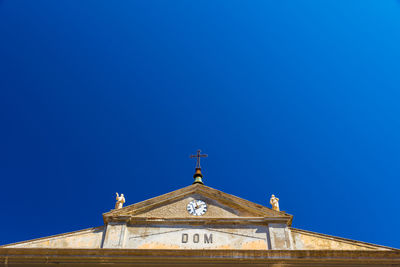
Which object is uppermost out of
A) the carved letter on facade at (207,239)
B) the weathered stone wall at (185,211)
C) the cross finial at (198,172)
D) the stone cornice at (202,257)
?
the cross finial at (198,172)

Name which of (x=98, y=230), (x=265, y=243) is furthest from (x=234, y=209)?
(x=98, y=230)

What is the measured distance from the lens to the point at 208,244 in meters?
12.4

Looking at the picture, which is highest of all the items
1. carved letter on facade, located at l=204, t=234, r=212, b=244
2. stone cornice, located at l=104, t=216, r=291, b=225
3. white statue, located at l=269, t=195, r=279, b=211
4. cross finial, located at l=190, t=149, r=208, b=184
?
cross finial, located at l=190, t=149, r=208, b=184

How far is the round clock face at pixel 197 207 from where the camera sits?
1351 centimetres

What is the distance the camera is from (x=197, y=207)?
45.0 feet

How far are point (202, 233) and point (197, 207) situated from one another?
1.23 m

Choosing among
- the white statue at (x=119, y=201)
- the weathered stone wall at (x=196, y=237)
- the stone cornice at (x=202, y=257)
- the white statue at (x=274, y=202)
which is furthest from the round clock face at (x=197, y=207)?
the white statue at (x=119, y=201)

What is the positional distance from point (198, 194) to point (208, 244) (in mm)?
2342

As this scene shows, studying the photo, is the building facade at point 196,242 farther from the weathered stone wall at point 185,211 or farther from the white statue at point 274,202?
the white statue at point 274,202

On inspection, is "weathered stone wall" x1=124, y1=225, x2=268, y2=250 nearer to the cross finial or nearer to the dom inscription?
the dom inscription

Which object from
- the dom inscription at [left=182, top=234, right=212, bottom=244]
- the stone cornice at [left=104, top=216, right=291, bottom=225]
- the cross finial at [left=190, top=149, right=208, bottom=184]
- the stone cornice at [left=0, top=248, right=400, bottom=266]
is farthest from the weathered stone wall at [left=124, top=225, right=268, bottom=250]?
the cross finial at [left=190, top=149, right=208, bottom=184]

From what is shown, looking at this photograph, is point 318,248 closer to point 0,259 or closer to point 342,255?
point 342,255

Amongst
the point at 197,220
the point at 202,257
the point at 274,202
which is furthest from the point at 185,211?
the point at 274,202

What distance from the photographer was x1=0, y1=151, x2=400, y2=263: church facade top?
1210 centimetres
